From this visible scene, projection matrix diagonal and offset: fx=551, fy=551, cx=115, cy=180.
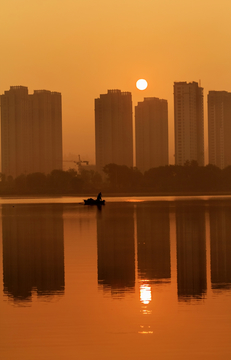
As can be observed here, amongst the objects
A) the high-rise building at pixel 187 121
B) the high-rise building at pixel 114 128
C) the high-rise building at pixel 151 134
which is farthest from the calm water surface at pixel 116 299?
the high-rise building at pixel 151 134

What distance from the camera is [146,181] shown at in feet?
493

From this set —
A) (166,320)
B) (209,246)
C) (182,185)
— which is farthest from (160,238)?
(182,185)

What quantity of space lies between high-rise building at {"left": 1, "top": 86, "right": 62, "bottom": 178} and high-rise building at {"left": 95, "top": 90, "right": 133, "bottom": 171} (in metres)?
14.0

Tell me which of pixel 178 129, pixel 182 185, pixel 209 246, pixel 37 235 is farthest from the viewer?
pixel 178 129

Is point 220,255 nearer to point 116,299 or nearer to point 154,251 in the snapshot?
point 154,251

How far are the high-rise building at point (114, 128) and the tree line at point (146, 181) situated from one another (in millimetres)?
21898

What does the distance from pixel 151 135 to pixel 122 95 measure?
56.3ft

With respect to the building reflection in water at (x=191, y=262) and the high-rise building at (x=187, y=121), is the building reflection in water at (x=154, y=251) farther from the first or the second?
the high-rise building at (x=187, y=121)

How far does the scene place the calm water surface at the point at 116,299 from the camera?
320 inches

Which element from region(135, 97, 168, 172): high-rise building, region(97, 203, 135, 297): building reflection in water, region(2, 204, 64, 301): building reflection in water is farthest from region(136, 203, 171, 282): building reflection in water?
region(135, 97, 168, 172): high-rise building

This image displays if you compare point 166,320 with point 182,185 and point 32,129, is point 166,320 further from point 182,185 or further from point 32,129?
point 32,129

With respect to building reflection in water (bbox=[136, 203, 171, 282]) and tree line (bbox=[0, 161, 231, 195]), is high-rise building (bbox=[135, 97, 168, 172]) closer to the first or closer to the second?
tree line (bbox=[0, 161, 231, 195])

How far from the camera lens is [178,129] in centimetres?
→ 16350

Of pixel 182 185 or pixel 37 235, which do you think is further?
pixel 182 185
